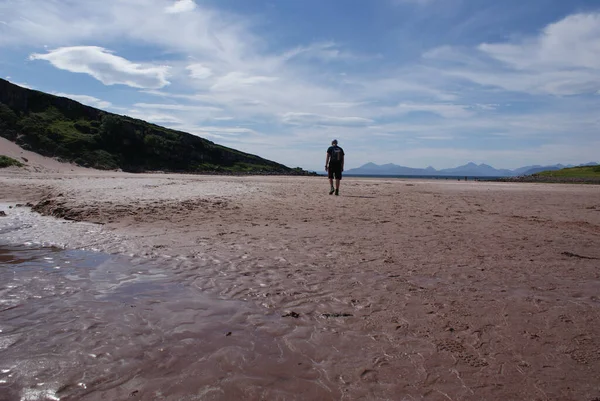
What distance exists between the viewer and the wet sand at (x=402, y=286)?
3.12 meters

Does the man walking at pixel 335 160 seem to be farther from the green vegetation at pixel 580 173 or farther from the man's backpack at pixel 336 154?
the green vegetation at pixel 580 173

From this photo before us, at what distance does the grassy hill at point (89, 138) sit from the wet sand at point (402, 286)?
36.2 metres

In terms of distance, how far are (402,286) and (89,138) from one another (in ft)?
171

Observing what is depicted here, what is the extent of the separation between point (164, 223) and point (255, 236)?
2.82 metres

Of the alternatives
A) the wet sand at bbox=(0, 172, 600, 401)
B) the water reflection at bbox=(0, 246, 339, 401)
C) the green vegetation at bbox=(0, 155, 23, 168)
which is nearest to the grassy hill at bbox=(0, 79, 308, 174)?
→ the green vegetation at bbox=(0, 155, 23, 168)

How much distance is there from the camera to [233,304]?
462cm

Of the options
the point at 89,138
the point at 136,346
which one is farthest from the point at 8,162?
the point at 136,346

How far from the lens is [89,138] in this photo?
48.2 meters

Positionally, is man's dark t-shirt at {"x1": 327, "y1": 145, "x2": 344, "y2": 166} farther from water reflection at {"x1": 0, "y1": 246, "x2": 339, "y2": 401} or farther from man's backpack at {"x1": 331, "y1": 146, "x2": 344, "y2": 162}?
water reflection at {"x1": 0, "y1": 246, "x2": 339, "y2": 401}

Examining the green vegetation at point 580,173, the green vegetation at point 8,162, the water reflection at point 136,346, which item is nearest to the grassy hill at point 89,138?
the green vegetation at point 8,162

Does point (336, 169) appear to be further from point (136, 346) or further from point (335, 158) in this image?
point (136, 346)

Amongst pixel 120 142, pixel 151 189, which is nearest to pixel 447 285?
pixel 151 189

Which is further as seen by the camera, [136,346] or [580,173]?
[580,173]

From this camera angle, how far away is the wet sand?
10.2 feet
